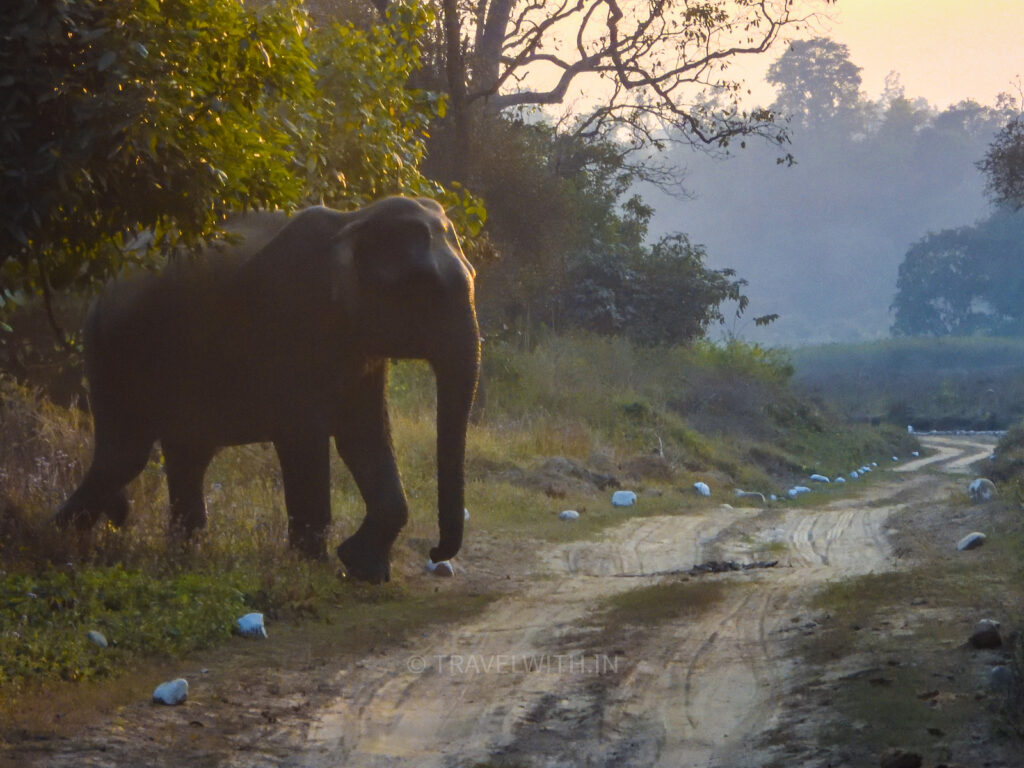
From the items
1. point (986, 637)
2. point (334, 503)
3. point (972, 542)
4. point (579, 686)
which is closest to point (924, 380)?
point (972, 542)

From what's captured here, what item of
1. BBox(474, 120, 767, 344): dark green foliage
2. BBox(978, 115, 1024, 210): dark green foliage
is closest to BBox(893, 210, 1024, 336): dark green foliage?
BBox(474, 120, 767, 344): dark green foliage

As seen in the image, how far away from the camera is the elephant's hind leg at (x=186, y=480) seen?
31.8 ft

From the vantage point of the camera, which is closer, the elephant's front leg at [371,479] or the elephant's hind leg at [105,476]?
the elephant's front leg at [371,479]

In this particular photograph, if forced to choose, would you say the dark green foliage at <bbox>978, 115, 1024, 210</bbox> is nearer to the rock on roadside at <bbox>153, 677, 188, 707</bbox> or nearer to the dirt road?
the dirt road

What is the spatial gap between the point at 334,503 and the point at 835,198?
4190 inches

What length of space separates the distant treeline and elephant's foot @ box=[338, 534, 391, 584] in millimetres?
30482

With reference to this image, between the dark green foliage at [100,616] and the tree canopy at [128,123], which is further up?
the tree canopy at [128,123]

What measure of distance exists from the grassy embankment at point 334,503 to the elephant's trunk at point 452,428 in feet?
1.67

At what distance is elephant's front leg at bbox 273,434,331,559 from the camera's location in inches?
344

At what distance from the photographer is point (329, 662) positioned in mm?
6750

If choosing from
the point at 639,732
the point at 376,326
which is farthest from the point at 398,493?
the point at 639,732

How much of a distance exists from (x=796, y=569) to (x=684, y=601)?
204 cm

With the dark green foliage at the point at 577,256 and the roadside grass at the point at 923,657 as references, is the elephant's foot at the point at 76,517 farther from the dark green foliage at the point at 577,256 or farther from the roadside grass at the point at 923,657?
the dark green foliage at the point at 577,256

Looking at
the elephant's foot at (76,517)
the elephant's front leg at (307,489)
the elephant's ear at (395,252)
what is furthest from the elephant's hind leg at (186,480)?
the elephant's ear at (395,252)
